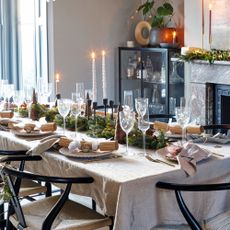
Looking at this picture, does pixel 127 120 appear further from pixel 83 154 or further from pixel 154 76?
pixel 154 76

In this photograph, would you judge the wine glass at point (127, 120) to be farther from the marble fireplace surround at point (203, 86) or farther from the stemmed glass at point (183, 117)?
the marble fireplace surround at point (203, 86)

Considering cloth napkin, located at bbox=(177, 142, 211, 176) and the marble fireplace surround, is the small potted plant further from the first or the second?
cloth napkin, located at bbox=(177, 142, 211, 176)

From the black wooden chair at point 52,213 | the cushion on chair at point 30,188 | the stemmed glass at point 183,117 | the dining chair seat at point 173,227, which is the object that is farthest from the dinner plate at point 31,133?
the dining chair seat at point 173,227

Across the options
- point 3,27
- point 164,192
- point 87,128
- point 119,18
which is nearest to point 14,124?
point 87,128

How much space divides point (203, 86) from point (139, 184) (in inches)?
125

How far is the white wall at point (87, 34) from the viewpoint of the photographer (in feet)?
18.7

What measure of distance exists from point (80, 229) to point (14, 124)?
113 centimetres

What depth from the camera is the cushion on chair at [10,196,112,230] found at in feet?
7.38

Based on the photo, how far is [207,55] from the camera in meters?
4.89

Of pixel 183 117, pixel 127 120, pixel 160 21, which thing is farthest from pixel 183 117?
pixel 160 21

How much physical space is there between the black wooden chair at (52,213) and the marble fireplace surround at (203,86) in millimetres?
2788

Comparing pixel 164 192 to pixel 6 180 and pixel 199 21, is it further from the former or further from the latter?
pixel 199 21

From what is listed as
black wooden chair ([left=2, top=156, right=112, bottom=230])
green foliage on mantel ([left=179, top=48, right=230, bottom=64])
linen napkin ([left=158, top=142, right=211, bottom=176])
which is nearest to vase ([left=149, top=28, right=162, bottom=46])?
green foliage on mantel ([left=179, top=48, right=230, bottom=64])

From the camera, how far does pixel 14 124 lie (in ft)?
10.3
